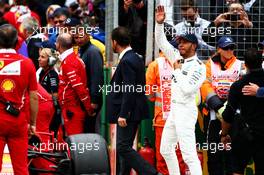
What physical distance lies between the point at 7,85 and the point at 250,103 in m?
3.02

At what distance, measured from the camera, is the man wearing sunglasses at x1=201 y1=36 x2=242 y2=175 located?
13.4 meters

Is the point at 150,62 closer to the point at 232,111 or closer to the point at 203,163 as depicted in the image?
the point at 203,163

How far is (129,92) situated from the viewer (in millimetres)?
12609

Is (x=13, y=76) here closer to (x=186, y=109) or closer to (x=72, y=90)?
(x=186, y=109)

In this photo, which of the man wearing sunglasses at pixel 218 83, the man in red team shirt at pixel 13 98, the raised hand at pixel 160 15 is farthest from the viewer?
the man wearing sunglasses at pixel 218 83


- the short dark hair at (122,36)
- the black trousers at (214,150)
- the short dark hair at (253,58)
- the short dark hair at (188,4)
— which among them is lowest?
the black trousers at (214,150)

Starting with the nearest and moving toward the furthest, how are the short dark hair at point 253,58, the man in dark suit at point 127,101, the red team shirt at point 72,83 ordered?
the short dark hair at point 253,58, the man in dark suit at point 127,101, the red team shirt at point 72,83

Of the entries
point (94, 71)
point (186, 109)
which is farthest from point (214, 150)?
point (94, 71)

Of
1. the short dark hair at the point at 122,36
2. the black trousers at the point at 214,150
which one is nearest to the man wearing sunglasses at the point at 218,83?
the black trousers at the point at 214,150

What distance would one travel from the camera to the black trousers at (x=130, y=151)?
12.7 meters

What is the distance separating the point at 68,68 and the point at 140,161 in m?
1.97

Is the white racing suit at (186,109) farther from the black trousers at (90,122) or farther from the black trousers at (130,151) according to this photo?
the black trousers at (90,122)

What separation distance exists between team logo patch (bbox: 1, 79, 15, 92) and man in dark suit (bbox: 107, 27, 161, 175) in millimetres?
1935

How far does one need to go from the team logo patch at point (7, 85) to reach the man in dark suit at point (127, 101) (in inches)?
76.2
